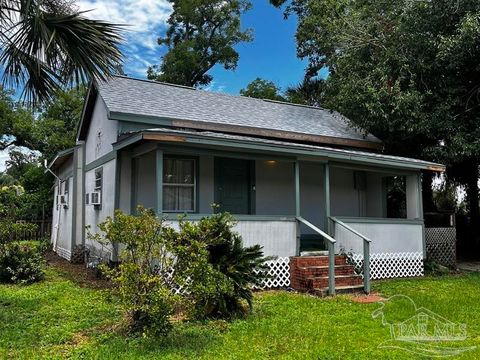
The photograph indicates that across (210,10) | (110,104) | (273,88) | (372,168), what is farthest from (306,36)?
(110,104)

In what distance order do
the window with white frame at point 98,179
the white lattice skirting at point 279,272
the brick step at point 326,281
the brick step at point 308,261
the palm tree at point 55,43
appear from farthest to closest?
the window with white frame at point 98,179 < the brick step at point 308,261 < the white lattice skirting at point 279,272 < the brick step at point 326,281 < the palm tree at point 55,43

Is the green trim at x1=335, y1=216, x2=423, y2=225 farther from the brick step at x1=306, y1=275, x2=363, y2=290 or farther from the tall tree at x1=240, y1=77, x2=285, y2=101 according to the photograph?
the tall tree at x1=240, y1=77, x2=285, y2=101

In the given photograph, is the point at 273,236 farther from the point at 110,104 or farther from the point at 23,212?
the point at 23,212

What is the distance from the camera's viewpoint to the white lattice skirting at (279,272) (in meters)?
9.35

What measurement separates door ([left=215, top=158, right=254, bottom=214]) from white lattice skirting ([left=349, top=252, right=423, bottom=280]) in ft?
10.1

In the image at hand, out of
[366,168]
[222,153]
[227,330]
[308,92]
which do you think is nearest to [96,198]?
[222,153]

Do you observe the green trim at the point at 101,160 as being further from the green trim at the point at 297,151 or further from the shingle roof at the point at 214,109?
the shingle roof at the point at 214,109

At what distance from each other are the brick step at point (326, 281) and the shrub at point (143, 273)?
4.08m

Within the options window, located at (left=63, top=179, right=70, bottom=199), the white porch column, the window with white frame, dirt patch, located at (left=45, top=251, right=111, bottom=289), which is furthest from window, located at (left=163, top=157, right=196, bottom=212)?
window, located at (left=63, top=179, right=70, bottom=199)

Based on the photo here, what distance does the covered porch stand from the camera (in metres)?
9.17
